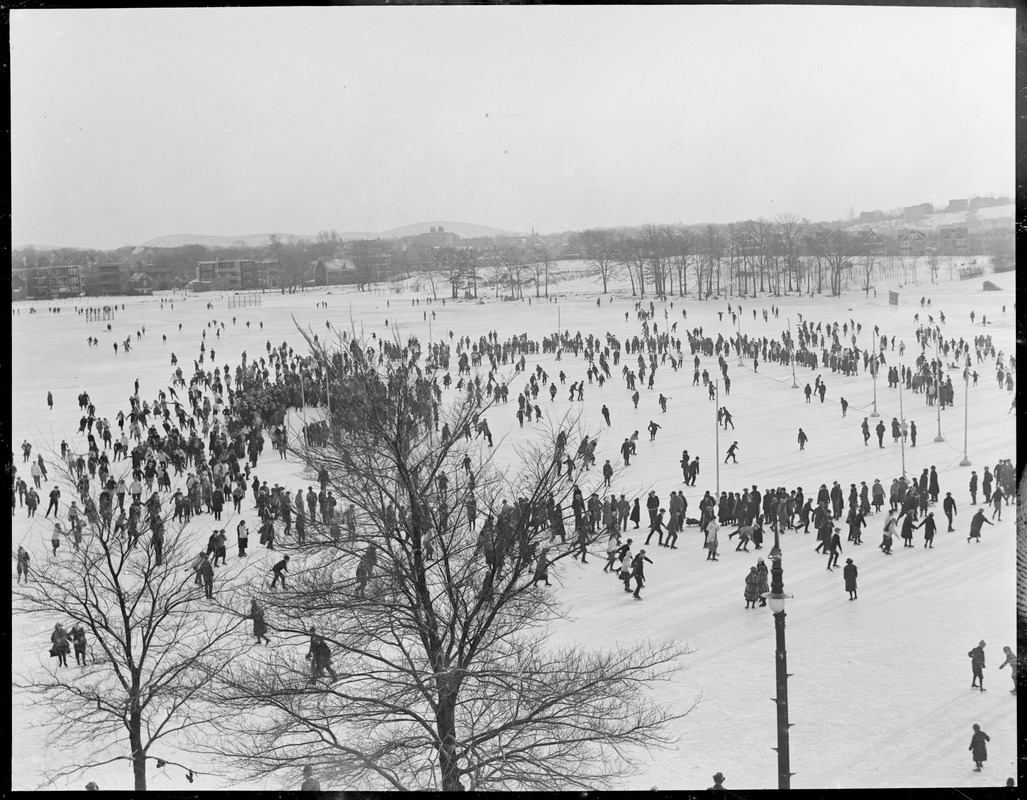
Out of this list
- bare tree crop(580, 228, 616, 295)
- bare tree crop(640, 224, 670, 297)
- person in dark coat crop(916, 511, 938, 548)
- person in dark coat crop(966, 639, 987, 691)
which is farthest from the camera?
bare tree crop(580, 228, 616, 295)

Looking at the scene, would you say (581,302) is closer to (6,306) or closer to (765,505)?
(765,505)

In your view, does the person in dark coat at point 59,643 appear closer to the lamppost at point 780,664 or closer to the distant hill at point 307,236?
the lamppost at point 780,664

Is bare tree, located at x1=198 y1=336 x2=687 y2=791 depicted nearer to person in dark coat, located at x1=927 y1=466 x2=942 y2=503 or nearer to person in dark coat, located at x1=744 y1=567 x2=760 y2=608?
person in dark coat, located at x1=744 y1=567 x2=760 y2=608

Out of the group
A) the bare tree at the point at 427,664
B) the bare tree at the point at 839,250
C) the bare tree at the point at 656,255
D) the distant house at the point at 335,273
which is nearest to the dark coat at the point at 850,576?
the bare tree at the point at 427,664

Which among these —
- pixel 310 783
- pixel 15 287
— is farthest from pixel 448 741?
pixel 15 287

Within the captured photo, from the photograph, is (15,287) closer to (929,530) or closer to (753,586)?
(753,586)

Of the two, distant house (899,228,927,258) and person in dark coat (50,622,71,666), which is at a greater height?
distant house (899,228,927,258)

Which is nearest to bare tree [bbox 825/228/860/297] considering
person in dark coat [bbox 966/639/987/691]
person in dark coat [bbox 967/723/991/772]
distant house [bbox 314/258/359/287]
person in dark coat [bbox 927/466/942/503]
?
distant house [bbox 314/258/359/287]

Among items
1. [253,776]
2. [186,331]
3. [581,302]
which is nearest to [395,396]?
[253,776]
